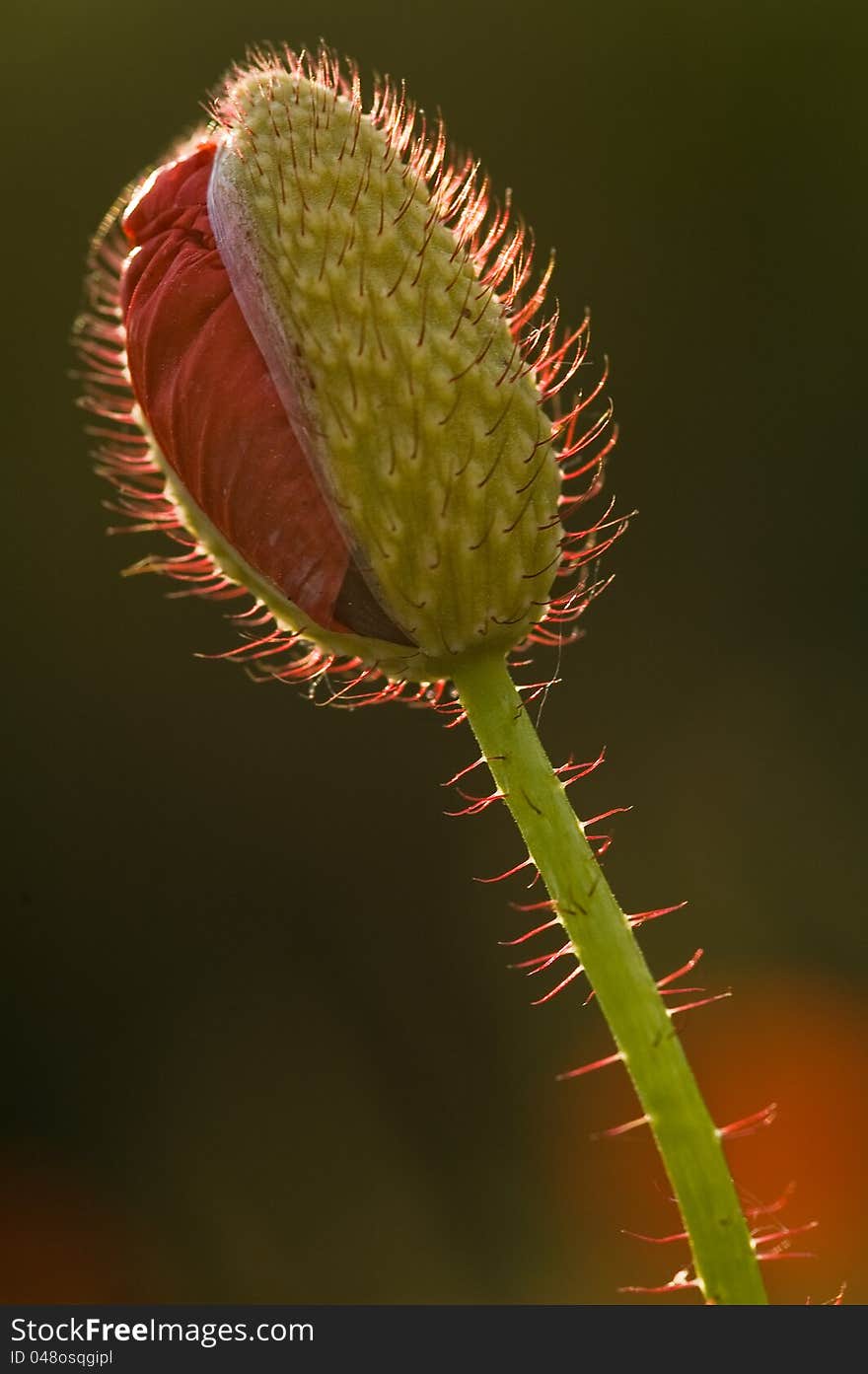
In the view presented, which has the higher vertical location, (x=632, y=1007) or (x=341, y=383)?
(x=341, y=383)

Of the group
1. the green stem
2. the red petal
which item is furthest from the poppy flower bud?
the green stem

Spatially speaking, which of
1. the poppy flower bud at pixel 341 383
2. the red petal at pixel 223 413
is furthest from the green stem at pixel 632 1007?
the red petal at pixel 223 413

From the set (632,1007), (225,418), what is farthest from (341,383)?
(632,1007)

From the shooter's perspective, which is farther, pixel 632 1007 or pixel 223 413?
pixel 223 413

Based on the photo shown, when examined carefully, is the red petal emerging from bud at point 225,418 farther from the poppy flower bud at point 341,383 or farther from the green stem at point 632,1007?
the green stem at point 632,1007

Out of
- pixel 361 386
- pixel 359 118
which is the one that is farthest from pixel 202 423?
pixel 359 118

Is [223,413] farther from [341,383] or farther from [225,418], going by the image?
[341,383]
